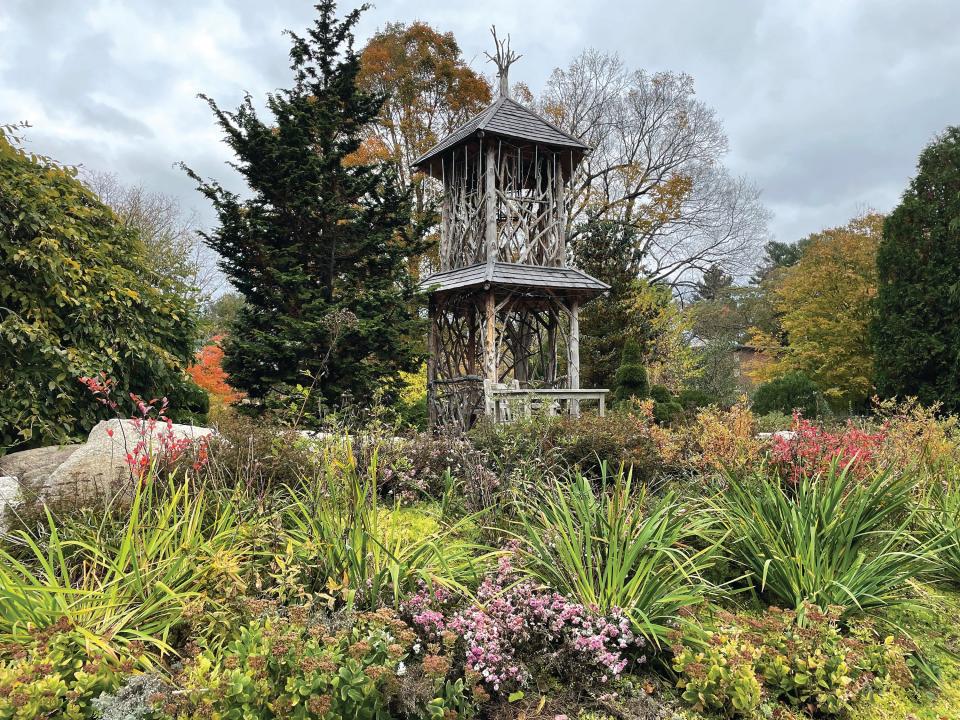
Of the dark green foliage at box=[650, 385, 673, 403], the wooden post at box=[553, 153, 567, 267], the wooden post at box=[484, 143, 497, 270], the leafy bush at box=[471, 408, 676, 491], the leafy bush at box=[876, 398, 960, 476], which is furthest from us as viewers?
the dark green foliage at box=[650, 385, 673, 403]

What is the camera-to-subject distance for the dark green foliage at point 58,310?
510cm

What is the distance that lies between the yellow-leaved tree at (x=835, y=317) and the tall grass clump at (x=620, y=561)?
53.0 ft

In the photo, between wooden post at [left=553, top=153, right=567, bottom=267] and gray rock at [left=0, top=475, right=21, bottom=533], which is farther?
wooden post at [left=553, top=153, right=567, bottom=267]

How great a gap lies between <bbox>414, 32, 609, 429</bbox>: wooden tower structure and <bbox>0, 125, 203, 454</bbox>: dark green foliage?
15.7ft

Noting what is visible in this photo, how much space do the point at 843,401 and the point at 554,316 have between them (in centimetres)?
1146

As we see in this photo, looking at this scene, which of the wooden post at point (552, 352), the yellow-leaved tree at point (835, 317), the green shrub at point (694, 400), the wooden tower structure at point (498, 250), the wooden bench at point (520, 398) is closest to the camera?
the wooden bench at point (520, 398)

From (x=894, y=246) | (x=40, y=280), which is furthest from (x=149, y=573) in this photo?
(x=894, y=246)

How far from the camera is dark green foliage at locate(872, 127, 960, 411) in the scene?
540 inches

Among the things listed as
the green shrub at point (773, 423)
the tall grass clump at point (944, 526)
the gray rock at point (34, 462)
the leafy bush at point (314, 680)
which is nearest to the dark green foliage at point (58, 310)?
the gray rock at point (34, 462)

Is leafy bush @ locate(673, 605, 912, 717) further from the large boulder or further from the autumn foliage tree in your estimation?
the autumn foliage tree

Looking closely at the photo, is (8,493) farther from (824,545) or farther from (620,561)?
(824,545)

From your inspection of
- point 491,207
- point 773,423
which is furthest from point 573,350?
point 773,423

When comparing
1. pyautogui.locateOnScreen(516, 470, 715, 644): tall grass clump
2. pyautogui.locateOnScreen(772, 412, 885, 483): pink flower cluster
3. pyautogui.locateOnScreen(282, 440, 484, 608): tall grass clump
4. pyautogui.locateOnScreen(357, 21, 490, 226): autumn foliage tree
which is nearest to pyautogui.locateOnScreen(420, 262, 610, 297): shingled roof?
pyautogui.locateOnScreen(772, 412, 885, 483): pink flower cluster

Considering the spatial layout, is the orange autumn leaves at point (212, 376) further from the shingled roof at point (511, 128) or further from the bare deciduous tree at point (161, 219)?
the shingled roof at point (511, 128)
